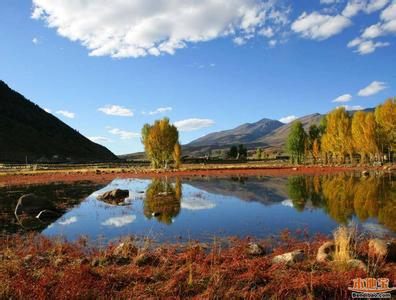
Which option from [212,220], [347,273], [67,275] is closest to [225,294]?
[347,273]

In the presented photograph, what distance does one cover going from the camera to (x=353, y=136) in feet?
265

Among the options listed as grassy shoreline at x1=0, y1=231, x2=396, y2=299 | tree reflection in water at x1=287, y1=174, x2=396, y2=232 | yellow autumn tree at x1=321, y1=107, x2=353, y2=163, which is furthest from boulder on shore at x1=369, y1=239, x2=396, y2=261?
yellow autumn tree at x1=321, y1=107, x2=353, y2=163

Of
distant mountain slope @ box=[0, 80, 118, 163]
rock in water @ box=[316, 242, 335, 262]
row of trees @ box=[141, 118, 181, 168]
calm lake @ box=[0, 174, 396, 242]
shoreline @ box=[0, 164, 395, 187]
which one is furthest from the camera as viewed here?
distant mountain slope @ box=[0, 80, 118, 163]

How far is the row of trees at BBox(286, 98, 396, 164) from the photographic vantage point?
245 feet

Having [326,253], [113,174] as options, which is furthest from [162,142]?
[326,253]

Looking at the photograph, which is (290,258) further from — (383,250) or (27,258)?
(27,258)

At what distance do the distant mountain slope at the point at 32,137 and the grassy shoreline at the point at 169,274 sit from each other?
426 ft

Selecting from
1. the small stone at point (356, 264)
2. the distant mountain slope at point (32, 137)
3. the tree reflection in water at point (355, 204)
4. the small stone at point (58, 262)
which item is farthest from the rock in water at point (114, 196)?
the distant mountain slope at point (32, 137)

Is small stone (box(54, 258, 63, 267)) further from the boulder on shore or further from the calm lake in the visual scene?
the boulder on shore

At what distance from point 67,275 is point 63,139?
187 meters

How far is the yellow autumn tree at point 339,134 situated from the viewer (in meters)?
84.0

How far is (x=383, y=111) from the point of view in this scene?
74375 mm

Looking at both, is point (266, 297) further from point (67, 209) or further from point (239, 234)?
point (67, 209)

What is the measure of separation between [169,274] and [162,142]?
7146cm
